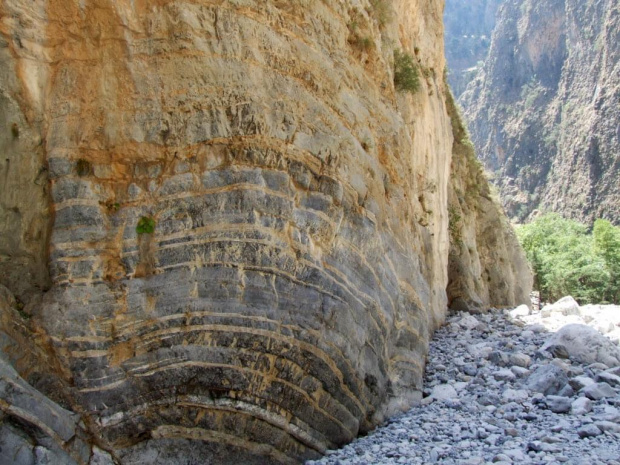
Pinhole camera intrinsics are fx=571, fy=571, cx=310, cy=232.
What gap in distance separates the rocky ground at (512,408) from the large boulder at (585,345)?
1 cm

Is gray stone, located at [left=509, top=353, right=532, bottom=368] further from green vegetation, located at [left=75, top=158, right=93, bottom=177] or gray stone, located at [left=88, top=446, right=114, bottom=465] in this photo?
green vegetation, located at [left=75, top=158, right=93, bottom=177]

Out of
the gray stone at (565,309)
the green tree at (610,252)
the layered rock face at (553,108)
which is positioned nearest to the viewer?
the gray stone at (565,309)

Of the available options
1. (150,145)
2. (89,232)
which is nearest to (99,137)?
(150,145)

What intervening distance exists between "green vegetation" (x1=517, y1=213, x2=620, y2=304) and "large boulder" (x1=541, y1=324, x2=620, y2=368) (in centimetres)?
1975

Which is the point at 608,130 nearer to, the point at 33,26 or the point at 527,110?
the point at 527,110

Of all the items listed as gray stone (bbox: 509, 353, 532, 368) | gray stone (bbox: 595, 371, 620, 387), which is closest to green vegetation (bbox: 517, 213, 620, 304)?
gray stone (bbox: 509, 353, 532, 368)

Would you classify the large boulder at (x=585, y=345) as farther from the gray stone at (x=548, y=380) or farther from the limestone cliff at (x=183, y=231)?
the limestone cliff at (x=183, y=231)

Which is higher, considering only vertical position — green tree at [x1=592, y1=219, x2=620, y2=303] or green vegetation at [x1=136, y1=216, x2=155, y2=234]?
green vegetation at [x1=136, y1=216, x2=155, y2=234]

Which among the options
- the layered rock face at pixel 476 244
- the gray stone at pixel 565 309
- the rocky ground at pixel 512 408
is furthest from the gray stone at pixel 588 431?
the layered rock face at pixel 476 244

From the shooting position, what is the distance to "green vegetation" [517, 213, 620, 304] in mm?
27047

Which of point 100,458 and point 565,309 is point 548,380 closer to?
point 100,458

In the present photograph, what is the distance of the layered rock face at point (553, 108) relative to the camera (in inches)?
2162

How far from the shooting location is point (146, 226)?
539 centimetres

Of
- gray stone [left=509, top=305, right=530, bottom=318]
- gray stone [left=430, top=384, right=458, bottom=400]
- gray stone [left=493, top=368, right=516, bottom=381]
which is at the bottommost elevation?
gray stone [left=509, top=305, right=530, bottom=318]
